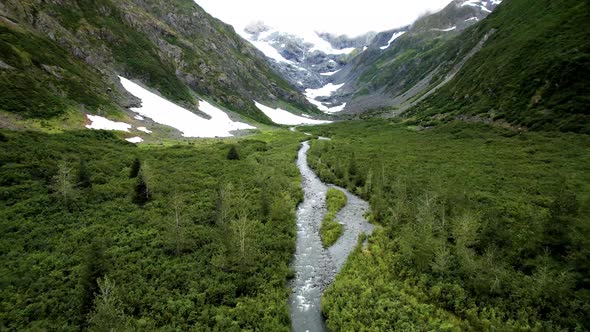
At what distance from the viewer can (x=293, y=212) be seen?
3925 cm

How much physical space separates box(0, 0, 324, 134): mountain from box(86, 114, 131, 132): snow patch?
2.62m

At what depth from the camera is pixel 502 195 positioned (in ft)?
118

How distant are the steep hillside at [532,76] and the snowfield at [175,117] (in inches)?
2931

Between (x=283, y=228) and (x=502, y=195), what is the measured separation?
27217mm

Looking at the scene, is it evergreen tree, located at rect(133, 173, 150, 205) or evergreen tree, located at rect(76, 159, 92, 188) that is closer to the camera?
evergreen tree, located at rect(76, 159, 92, 188)

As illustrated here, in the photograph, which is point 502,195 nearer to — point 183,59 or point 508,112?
point 508,112

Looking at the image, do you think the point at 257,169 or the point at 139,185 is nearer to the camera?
the point at 139,185

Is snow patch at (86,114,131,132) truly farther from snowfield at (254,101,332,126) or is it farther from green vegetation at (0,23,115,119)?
snowfield at (254,101,332,126)

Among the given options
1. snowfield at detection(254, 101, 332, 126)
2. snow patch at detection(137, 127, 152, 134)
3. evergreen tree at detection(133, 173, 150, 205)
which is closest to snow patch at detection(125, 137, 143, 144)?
snow patch at detection(137, 127, 152, 134)

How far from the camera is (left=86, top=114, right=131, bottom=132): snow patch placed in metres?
66.7

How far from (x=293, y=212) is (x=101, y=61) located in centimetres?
10137

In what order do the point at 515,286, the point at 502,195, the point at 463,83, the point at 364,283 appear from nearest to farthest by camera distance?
the point at 515,286
the point at 364,283
the point at 502,195
the point at 463,83

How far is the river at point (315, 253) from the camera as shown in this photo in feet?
71.3

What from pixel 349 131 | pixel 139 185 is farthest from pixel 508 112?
pixel 139 185
